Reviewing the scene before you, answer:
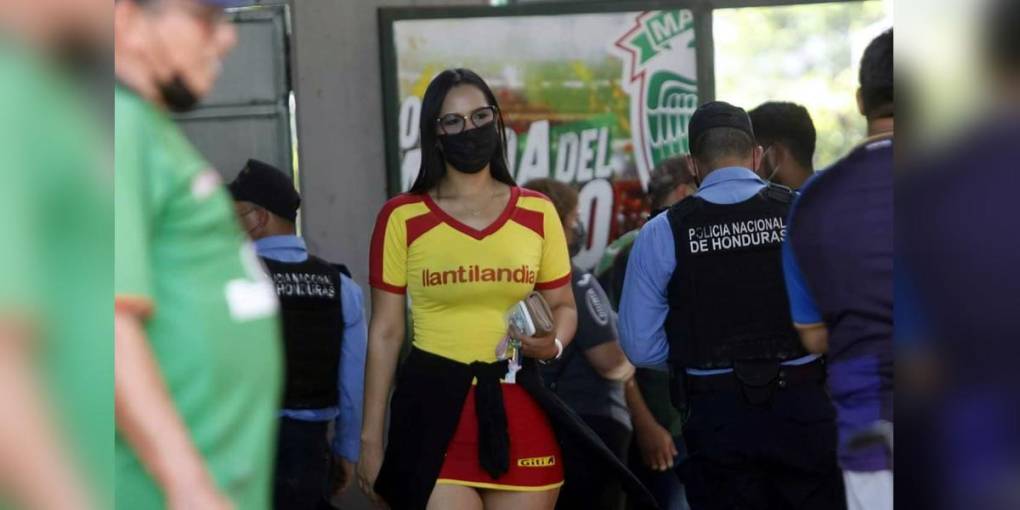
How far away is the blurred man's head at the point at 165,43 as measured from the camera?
2072mm

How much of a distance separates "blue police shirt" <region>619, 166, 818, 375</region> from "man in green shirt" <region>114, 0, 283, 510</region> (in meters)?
1.92

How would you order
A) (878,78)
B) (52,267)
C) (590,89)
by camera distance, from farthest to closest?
(590,89) → (878,78) → (52,267)

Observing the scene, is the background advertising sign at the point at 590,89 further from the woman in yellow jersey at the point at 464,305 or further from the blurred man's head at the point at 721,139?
the woman in yellow jersey at the point at 464,305

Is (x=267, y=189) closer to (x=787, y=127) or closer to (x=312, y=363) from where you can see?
(x=312, y=363)

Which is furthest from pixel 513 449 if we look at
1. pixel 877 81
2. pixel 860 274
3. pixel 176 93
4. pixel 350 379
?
pixel 176 93

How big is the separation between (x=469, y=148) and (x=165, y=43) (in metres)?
1.82

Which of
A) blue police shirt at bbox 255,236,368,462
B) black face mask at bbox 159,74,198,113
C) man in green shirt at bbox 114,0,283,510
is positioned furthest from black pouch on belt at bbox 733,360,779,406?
black face mask at bbox 159,74,198,113

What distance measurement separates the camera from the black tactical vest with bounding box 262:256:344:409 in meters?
3.89

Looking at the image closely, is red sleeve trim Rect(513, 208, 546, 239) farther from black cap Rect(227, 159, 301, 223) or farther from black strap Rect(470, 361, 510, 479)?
black cap Rect(227, 159, 301, 223)

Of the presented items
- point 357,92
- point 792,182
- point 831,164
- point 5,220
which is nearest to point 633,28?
point 357,92

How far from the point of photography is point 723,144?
393 cm

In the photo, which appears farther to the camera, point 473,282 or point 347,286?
point 347,286

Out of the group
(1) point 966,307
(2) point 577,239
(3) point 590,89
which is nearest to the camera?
(1) point 966,307

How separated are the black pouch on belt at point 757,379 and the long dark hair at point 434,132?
0.73 m
